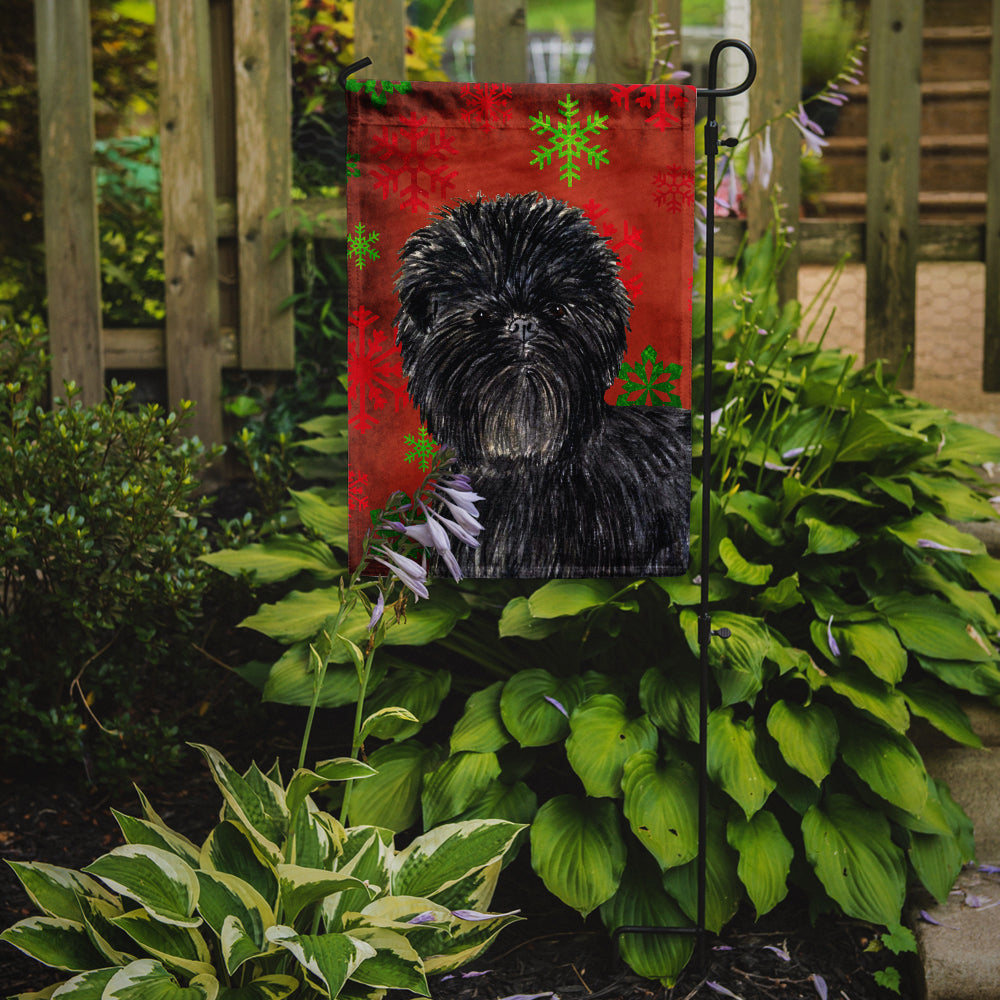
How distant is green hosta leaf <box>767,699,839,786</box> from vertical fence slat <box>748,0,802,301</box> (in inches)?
71.0

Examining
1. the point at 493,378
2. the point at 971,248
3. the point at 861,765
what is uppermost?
the point at 971,248

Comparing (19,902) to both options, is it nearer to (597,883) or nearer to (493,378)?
(597,883)

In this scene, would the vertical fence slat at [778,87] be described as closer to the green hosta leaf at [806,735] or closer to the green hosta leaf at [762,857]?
the green hosta leaf at [806,735]

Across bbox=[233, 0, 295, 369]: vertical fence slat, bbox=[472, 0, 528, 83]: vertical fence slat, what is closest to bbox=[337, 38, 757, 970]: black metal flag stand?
bbox=[472, 0, 528, 83]: vertical fence slat

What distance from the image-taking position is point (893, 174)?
3.44m

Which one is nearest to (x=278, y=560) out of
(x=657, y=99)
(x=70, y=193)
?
(x=657, y=99)

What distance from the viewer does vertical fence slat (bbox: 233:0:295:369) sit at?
10.9 feet

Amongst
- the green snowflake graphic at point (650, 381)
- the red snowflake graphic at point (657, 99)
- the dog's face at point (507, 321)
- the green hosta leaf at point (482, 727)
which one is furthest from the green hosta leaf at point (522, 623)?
the red snowflake graphic at point (657, 99)

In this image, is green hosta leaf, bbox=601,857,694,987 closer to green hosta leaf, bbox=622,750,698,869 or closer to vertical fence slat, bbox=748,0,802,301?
green hosta leaf, bbox=622,750,698,869

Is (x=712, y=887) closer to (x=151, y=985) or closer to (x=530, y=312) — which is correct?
(x=151, y=985)

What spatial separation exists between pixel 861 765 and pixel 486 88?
1.48 metres

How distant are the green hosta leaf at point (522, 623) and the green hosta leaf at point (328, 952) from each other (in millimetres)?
712

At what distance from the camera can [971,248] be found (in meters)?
3.55

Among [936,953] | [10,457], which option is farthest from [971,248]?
[10,457]
